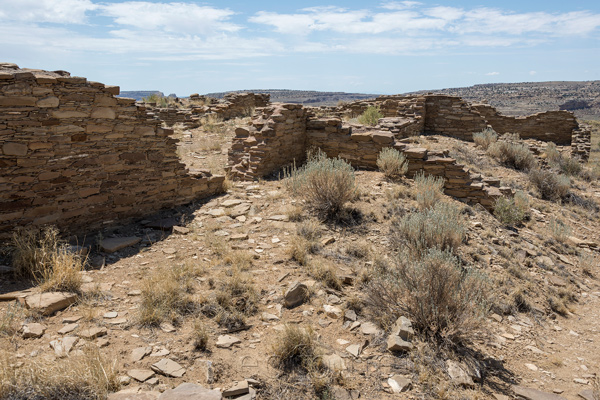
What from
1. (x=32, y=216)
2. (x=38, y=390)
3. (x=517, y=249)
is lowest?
(x=517, y=249)

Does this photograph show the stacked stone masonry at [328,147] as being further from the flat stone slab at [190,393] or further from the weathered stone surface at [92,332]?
the flat stone slab at [190,393]

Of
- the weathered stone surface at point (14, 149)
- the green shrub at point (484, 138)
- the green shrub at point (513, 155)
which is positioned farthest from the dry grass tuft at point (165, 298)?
the green shrub at point (484, 138)

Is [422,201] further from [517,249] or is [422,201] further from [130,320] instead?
[130,320]

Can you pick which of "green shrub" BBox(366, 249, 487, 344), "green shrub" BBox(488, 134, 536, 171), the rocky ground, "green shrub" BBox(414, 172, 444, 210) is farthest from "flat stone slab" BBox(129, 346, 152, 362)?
"green shrub" BBox(488, 134, 536, 171)

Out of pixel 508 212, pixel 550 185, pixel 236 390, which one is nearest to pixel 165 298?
pixel 236 390

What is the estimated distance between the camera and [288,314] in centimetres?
405

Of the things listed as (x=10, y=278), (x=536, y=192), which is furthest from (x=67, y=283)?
(x=536, y=192)

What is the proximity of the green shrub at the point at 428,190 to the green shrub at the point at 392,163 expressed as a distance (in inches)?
14.1

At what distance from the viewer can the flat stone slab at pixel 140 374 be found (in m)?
2.96

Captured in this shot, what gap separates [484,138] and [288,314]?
10711 mm

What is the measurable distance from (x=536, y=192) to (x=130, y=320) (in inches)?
385

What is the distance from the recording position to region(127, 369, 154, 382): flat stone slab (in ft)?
9.71

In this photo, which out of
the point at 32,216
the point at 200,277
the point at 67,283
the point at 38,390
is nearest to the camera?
the point at 38,390

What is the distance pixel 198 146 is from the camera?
11609 mm
